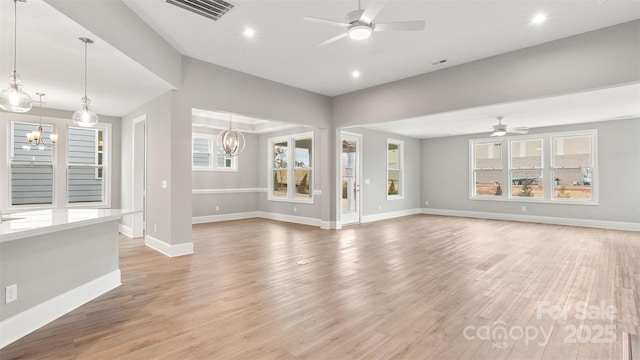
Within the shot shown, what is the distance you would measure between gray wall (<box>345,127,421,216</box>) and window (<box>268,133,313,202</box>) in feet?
4.63

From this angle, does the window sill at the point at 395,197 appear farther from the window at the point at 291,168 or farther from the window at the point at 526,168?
the window at the point at 526,168

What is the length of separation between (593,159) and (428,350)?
8.54 metres

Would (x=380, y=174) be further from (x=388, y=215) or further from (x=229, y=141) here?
(x=229, y=141)

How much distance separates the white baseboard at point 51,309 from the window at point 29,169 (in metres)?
4.15

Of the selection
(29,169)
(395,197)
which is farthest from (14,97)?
(395,197)

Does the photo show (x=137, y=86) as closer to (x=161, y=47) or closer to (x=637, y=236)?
(x=161, y=47)

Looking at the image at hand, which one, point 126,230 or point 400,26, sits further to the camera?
point 126,230

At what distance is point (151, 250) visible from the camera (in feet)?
16.5

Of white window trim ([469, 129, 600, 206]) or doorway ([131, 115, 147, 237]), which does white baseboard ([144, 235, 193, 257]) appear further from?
white window trim ([469, 129, 600, 206])

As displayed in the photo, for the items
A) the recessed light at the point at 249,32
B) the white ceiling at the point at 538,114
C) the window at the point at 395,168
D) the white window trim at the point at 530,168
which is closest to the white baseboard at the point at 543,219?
the white window trim at the point at 530,168

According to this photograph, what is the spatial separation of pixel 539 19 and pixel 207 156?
7.70m

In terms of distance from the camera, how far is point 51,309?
2.59 meters

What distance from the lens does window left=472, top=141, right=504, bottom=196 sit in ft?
30.5

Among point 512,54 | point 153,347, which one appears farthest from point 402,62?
point 153,347
